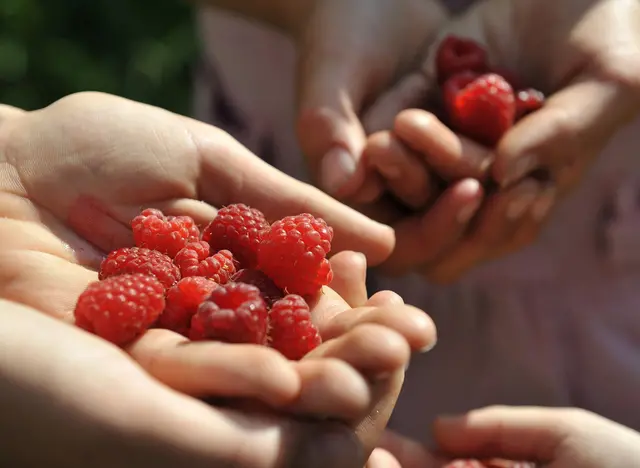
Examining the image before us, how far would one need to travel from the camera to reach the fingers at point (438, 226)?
1206 mm

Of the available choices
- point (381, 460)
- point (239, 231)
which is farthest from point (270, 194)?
point (381, 460)

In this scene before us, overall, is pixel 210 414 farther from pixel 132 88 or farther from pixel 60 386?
pixel 132 88

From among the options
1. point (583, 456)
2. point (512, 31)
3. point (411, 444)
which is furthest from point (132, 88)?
point (583, 456)

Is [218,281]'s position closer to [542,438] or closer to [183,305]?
[183,305]

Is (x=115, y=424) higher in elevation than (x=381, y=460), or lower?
lower

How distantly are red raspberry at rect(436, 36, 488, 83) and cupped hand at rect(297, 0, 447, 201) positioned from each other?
0.38ft

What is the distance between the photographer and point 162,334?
80 cm

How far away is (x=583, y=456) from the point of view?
103 centimetres

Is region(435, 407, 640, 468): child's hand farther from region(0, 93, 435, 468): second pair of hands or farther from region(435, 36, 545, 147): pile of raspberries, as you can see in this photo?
region(435, 36, 545, 147): pile of raspberries

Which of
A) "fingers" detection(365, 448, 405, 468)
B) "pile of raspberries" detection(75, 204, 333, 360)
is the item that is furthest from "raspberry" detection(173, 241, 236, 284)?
"fingers" detection(365, 448, 405, 468)

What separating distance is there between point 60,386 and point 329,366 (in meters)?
0.24

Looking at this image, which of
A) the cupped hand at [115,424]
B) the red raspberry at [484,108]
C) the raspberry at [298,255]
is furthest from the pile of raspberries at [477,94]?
the cupped hand at [115,424]

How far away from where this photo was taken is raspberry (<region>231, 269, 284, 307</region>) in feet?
A: 3.03

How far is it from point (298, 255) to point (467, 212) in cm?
42
